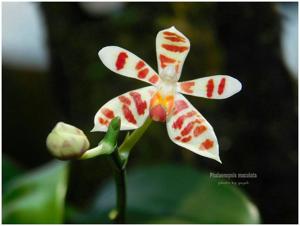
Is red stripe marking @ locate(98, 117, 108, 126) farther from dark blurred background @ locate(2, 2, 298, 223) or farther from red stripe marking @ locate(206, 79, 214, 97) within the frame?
dark blurred background @ locate(2, 2, 298, 223)

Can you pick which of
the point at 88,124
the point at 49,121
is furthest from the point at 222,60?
the point at 49,121

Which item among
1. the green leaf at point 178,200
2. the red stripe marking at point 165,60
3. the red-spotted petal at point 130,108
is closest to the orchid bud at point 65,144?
the red-spotted petal at point 130,108

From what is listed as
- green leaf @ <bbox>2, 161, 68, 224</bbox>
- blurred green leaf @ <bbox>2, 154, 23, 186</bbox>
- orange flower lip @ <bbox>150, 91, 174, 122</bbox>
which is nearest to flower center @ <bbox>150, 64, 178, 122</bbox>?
orange flower lip @ <bbox>150, 91, 174, 122</bbox>

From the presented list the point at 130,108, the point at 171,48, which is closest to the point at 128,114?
the point at 130,108

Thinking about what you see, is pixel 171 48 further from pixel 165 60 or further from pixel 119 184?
pixel 119 184

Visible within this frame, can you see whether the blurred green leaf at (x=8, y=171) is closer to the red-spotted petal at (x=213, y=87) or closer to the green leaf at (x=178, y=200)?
the green leaf at (x=178, y=200)

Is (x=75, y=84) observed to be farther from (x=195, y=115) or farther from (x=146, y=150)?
(x=195, y=115)
